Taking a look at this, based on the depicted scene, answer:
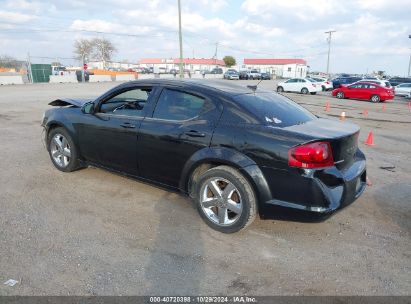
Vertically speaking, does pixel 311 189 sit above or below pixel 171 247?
above

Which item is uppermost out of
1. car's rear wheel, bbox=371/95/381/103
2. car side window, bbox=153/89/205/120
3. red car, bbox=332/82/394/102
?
car side window, bbox=153/89/205/120

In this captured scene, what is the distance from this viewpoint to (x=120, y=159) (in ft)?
14.7

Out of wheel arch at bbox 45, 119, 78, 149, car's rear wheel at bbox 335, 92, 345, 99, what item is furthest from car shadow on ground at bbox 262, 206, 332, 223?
car's rear wheel at bbox 335, 92, 345, 99

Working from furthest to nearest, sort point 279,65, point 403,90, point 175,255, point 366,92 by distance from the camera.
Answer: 1. point 279,65
2. point 403,90
3. point 366,92
4. point 175,255

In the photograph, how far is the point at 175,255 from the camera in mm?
3246

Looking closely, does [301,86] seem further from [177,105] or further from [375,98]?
[177,105]

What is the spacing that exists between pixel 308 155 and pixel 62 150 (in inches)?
153

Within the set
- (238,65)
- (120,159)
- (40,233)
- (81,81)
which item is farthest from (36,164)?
→ (238,65)

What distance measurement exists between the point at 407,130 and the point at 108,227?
11332mm

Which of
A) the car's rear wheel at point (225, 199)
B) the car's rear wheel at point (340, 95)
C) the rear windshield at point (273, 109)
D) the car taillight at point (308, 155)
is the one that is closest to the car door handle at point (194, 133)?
the car's rear wheel at point (225, 199)

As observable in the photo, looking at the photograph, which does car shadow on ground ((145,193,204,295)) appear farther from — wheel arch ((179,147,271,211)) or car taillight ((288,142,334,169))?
car taillight ((288,142,334,169))

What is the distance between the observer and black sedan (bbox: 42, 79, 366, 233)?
3.22 metres

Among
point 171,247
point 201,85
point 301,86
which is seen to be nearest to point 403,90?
point 301,86

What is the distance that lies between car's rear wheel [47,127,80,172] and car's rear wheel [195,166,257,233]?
2382 mm
